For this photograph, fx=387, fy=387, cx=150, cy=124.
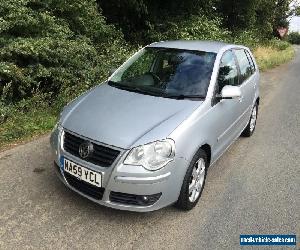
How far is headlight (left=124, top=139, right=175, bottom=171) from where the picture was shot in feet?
11.6

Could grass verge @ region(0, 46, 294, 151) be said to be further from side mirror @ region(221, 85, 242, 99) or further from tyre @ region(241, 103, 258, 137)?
tyre @ region(241, 103, 258, 137)

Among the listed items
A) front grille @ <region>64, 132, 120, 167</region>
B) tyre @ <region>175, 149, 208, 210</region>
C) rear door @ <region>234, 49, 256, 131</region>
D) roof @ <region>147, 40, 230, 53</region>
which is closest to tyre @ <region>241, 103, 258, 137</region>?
rear door @ <region>234, 49, 256, 131</region>

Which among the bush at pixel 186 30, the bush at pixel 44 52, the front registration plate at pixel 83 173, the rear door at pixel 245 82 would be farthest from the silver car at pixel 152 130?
the bush at pixel 186 30

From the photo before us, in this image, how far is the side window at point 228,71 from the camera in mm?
4828

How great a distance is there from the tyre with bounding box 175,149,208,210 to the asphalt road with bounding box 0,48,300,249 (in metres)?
0.12

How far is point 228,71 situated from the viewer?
5102mm

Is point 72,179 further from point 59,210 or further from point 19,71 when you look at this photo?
point 19,71

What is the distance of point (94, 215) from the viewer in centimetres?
395

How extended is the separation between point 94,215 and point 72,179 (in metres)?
0.44

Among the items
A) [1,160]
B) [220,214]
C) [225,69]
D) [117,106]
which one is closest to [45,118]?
[1,160]

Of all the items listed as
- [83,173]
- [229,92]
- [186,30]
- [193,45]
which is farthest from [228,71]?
[186,30]

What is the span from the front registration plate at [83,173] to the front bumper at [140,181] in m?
0.04

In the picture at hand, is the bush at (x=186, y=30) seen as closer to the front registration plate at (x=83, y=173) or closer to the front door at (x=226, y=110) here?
the front door at (x=226, y=110)

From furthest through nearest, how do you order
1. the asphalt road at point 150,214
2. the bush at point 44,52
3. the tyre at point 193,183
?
the bush at point 44,52 → the tyre at point 193,183 → the asphalt road at point 150,214
